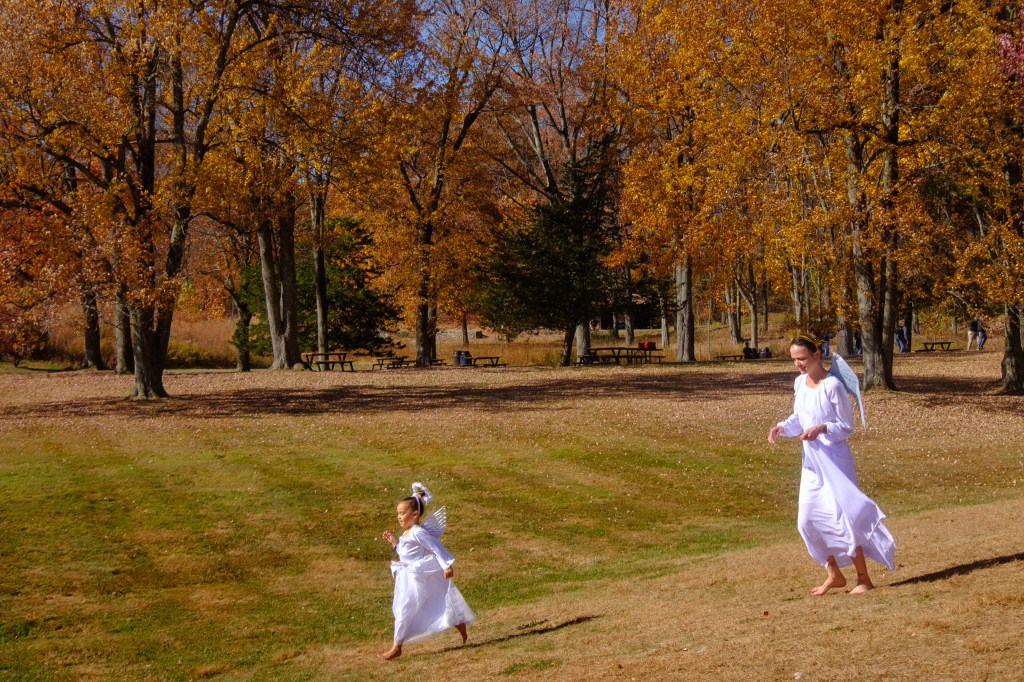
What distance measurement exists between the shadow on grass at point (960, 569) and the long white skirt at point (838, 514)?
0.37 m

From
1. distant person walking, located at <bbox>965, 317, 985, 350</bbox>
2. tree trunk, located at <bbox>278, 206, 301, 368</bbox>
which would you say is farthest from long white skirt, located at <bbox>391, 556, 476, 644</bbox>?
distant person walking, located at <bbox>965, 317, 985, 350</bbox>

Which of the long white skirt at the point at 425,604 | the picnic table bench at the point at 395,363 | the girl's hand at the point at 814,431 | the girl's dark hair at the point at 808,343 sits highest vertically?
the girl's dark hair at the point at 808,343

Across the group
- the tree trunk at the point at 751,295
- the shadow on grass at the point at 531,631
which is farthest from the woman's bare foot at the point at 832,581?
the tree trunk at the point at 751,295

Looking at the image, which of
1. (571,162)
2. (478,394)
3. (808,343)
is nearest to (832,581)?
(808,343)

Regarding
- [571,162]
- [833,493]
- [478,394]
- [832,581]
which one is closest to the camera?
[833,493]

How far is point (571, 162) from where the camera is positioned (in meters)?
45.3

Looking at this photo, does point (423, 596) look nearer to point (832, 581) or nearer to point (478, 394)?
point (832, 581)

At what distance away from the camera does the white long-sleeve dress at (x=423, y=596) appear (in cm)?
990

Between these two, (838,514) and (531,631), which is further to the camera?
(531,631)

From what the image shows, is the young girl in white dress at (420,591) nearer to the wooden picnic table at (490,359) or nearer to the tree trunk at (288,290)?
the tree trunk at (288,290)

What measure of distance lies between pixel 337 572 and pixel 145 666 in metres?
4.01

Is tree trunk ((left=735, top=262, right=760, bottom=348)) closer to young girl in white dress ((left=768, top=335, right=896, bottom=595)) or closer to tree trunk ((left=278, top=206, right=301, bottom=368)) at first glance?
tree trunk ((left=278, top=206, right=301, bottom=368))

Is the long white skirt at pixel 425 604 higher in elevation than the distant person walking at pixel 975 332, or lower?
lower

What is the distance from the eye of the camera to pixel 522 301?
44.9m
